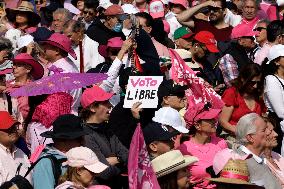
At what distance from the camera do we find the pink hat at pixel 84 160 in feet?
29.8

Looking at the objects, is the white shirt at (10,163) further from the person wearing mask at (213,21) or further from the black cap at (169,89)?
the person wearing mask at (213,21)

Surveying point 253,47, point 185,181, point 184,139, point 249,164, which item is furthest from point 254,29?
point 185,181

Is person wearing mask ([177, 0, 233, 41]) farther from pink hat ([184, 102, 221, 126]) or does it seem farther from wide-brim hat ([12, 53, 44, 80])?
pink hat ([184, 102, 221, 126])

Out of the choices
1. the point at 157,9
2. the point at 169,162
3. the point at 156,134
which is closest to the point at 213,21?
the point at 157,9

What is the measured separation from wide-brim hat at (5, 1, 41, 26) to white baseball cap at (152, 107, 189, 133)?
17.4 feet

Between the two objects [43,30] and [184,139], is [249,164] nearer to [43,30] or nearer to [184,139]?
[184,139]

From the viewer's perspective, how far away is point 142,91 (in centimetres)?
1129

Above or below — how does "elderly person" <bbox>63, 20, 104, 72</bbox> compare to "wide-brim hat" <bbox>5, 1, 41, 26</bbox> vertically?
below

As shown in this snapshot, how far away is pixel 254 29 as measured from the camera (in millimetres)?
16266

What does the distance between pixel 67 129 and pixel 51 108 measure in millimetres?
1524

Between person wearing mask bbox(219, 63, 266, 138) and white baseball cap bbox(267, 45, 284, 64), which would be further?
white baseball cap bbox(267, 45, 284, 64)

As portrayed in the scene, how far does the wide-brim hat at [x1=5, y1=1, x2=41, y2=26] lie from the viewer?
52.7ft

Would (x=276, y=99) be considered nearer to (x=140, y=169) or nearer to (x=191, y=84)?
(x=191, y=84)

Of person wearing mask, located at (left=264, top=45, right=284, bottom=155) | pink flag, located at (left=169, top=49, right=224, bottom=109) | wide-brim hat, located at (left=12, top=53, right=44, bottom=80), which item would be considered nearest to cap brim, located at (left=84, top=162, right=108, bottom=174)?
wide-brim hat, located at (left=12, top=53, right=44, bottom=80)
